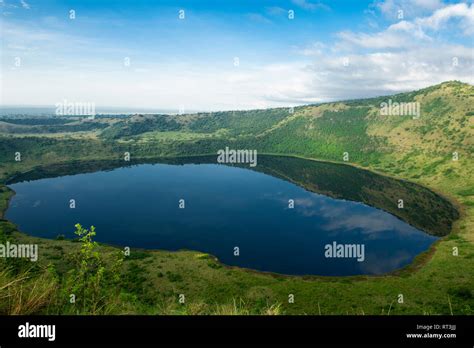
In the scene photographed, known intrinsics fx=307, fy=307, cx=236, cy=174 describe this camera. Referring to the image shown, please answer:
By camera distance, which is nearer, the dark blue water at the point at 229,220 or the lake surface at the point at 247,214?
the dark blue water at the point at 229,220

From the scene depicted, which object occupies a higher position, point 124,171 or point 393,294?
point 124,171

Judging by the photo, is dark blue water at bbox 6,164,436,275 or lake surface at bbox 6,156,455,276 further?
lake surface at bbox 6,156,455,276

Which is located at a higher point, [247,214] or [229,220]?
[247,214]
